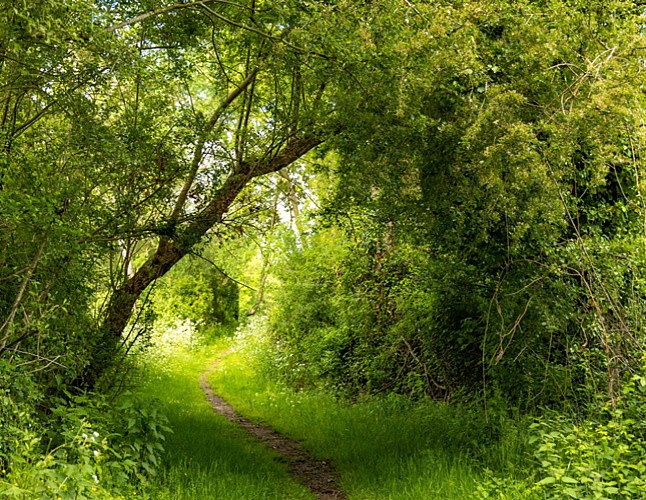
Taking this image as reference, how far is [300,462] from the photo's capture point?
9.38 m

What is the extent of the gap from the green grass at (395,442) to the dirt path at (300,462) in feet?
0.55

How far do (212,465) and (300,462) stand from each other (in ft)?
5.66

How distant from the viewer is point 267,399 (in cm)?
1420

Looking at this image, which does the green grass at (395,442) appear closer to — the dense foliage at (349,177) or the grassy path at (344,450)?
the grassy path at (344,450)

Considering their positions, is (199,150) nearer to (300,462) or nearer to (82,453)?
(300,462)

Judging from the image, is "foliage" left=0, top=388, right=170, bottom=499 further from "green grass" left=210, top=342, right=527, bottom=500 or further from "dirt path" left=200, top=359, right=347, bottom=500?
"green grass" left=210, top=342, right=527, bottom=500

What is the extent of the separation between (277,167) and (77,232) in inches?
188

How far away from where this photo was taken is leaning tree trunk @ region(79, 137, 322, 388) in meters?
9.22

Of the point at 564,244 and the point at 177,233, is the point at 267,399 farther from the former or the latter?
the point at 564,244

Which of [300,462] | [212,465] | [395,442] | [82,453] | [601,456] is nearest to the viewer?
[82,453]

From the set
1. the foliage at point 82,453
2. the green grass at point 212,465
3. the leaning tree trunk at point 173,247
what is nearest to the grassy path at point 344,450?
the green grass at point 212,465

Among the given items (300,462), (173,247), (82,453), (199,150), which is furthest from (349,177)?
(82,453)

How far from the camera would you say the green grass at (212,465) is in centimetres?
703

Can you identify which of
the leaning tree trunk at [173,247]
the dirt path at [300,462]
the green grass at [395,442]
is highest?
the leaning tree trunk at [173,247]
